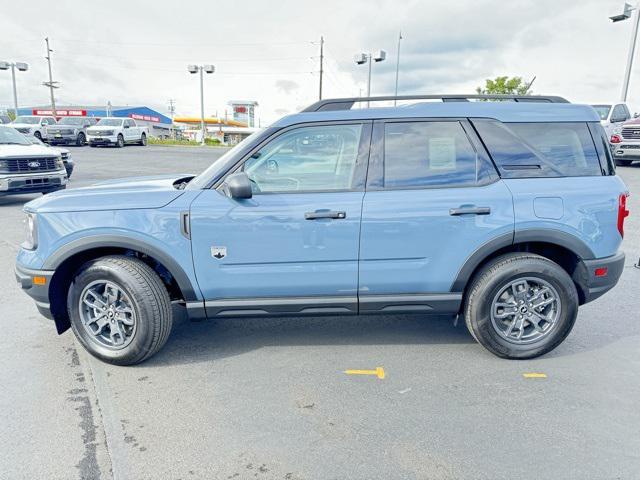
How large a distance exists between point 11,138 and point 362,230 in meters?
9.75

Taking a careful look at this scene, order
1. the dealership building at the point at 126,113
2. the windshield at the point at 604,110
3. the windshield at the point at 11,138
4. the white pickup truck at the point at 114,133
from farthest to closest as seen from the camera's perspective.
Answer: the dealership building at the point at 126,113 → the white pickup truck at the point at 114,133 → the windshield at the point at 604,110 → the windshield at the point at 11,138

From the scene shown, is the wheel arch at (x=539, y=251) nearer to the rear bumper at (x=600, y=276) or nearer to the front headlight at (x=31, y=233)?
the rear bumper at (x=600, y=276)

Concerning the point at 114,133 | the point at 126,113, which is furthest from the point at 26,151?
the point at 126,113

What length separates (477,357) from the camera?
3.51 m

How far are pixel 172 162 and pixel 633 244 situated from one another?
17312mm

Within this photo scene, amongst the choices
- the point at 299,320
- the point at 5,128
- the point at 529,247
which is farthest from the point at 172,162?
the point at 529,247

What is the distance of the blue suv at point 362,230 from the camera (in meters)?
3.18

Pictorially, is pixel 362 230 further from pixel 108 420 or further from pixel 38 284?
pixel 38 284

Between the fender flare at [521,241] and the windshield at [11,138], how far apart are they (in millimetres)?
9918

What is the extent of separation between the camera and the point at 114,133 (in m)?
26.9

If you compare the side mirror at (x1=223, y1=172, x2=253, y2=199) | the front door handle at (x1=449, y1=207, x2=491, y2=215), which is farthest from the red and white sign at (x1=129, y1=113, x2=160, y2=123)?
the front door handle at (x1=449, y1=207, x2=491, y2=215)

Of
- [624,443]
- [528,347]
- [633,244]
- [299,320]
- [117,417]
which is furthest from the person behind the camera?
[633,244]

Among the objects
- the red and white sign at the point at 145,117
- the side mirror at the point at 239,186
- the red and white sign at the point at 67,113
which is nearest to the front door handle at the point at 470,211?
the side mirror at the point at 239,186

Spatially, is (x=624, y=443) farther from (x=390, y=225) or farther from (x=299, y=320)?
(x=299, y=320)
